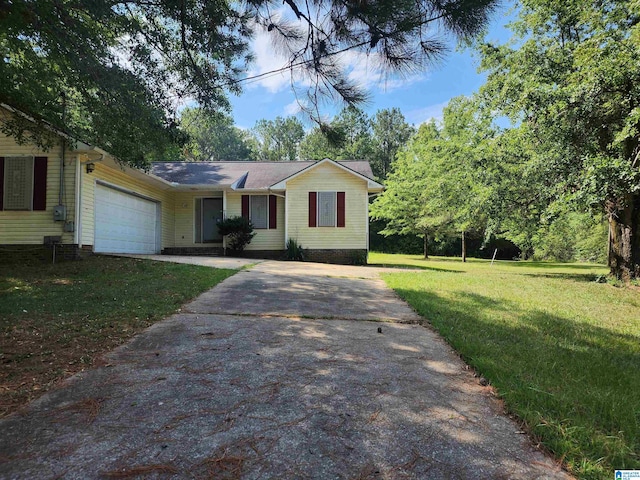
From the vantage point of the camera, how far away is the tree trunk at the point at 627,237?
9.88 metres

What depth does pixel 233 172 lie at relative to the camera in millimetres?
15836

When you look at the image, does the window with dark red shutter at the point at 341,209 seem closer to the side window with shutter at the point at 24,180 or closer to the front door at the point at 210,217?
the front door at the point at 210,217

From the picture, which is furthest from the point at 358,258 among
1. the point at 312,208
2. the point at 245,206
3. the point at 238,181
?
the point at 238,181

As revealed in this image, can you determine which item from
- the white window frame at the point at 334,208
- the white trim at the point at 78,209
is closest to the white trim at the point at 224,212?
the white window frame at the point at 334,208

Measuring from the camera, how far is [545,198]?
10164mm

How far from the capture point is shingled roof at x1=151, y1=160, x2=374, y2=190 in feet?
47.9

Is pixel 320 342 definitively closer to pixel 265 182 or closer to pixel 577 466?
pixel 577 466

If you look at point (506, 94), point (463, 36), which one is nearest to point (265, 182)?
point (506, 94)

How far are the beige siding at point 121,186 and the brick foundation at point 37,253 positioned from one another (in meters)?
0.43

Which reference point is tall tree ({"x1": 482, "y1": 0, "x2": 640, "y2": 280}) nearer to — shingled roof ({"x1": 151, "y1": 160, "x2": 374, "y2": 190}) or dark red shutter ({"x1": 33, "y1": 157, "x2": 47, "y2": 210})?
shingled roof ({"x1": 151, "y1": 160, "x2": 374, "y2": 190})

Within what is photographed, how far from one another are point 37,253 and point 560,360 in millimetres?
11587

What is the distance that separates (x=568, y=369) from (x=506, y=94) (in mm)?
9730

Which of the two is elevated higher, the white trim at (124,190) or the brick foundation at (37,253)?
the white trim at (124,190)

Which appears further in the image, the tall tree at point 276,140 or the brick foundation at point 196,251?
the tall tree at point 276,140
